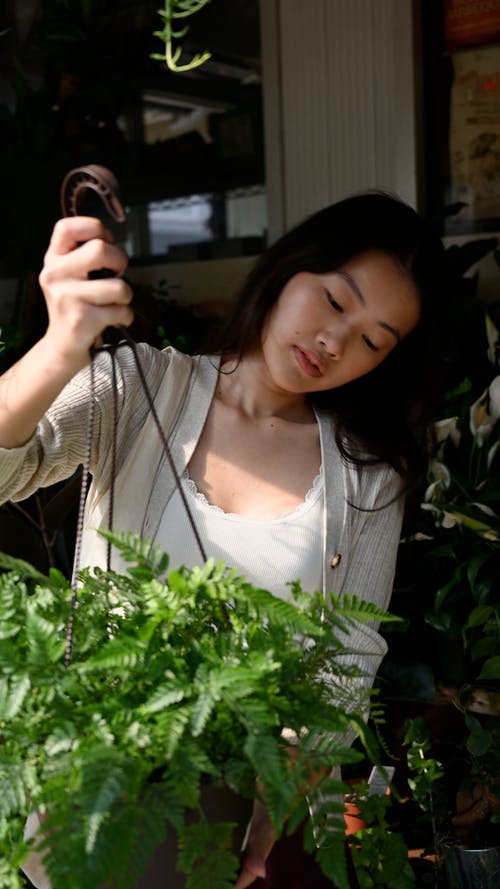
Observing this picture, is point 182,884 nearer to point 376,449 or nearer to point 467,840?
point 376,449

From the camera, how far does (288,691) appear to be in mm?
827

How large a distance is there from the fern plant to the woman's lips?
62 centimetres

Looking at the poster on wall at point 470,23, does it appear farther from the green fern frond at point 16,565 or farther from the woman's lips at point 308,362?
the green fern frond at point 16,565

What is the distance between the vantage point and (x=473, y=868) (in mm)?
2121

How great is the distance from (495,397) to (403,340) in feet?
0.99

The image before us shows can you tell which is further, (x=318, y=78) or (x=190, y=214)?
(x=190, y=214)

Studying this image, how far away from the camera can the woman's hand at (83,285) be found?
0.92 m

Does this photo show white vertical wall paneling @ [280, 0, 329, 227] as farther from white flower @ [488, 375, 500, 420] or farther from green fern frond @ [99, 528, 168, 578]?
green fern frond @ [99, 528, 168, 578]

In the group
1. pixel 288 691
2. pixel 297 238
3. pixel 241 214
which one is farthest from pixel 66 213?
pixel 241 214

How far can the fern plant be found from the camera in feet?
2.31

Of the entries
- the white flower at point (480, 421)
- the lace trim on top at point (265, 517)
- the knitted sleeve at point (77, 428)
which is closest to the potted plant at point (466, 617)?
the white flower at point (480, 421)

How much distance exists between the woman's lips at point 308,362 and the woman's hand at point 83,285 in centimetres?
54

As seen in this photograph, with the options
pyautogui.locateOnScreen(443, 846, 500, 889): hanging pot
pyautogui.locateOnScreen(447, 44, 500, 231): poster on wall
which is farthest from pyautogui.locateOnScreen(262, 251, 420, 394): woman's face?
pyautogui.locateOnScreen(447, 44, 500, 231): poster on wall

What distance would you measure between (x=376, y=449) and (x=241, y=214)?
7.87 feet
